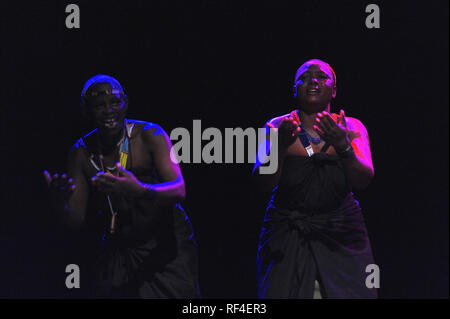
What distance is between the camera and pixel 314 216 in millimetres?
3980

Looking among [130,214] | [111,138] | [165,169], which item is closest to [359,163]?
[165,169]

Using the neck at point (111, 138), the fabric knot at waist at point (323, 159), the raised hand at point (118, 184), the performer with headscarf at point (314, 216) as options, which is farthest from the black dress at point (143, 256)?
the fabric knot at waist at point (323, 159)

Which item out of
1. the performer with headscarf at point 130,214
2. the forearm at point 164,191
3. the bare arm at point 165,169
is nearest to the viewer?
the forearm at point 164,191

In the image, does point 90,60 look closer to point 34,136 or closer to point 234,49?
point 34,136

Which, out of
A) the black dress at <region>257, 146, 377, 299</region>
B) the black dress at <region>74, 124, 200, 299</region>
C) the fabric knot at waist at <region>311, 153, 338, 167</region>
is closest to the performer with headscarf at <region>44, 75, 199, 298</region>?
the black dress at <region>74, 124, 200, 299</region>

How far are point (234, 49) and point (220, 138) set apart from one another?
700 millimetres

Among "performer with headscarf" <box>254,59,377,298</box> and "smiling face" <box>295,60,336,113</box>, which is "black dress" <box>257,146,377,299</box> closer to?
"performer with headscarf" <box>254,59,377,298</box>

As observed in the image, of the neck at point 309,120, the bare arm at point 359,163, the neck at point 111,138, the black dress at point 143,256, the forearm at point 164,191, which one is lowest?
the black dress at point 143,256

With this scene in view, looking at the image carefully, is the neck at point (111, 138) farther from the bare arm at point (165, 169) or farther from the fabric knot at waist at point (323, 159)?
the fabric knot at waist at point (323, 159)

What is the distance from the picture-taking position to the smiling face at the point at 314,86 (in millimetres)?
4043

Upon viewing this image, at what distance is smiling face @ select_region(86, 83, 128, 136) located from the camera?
3865mm

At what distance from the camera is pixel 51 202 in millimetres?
3682
